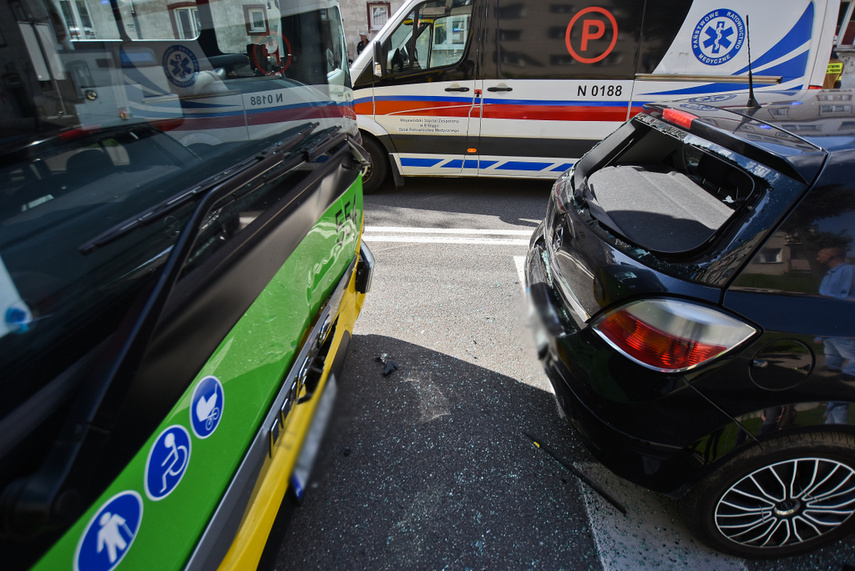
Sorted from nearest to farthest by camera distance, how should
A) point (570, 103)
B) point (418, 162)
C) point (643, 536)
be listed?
point (643, 536)
point (570, 103)
point (418, 162)

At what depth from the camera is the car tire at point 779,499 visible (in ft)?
5.15

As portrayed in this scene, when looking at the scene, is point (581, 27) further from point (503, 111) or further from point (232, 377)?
point (232, 377)

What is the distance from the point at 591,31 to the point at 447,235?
8.67 ft

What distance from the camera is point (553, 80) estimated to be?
5.11 metres

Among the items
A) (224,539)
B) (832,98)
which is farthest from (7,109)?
(832,98)

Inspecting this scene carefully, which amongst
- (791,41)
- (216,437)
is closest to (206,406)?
(216,437)

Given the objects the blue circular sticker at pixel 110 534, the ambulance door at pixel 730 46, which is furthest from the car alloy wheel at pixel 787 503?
the ambulance door at pixel 730 46

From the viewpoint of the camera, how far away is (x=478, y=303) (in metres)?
3.46

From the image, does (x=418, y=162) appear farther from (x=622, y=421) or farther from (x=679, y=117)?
(x=622, y=421)

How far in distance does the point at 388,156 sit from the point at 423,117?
0.64m

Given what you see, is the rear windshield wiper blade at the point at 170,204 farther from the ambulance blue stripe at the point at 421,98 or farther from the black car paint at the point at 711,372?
the ambulance blue stripe at the point at 421,98

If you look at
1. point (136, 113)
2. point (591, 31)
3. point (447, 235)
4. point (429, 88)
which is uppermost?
point (591, 31)

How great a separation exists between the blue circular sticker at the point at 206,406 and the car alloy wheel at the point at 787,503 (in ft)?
5.61

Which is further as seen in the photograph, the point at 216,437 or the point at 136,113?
the point at 136,113
